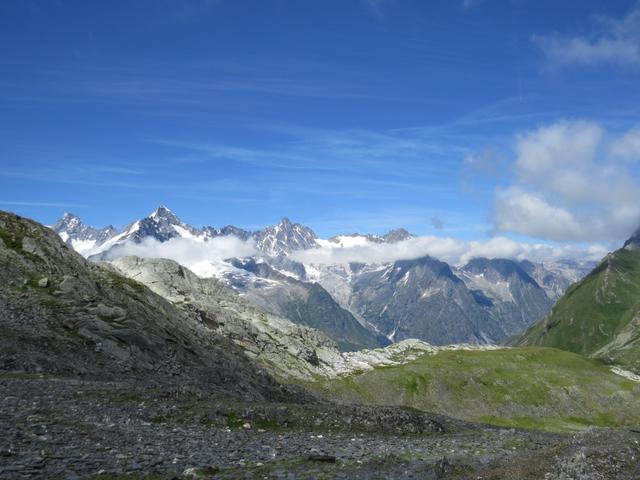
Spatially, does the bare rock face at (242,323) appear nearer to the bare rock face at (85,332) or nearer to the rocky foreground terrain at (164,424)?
the bare rock face at (85,332)

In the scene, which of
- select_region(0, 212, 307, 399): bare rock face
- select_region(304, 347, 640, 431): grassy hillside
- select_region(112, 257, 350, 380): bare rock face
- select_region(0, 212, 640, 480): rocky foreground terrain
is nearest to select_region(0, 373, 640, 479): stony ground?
select_region(0, 212, 640, 480): rocky foreground terrain

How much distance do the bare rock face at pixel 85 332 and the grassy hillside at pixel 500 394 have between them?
73099mm

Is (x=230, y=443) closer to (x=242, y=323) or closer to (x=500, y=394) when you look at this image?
(x=242, y=323)

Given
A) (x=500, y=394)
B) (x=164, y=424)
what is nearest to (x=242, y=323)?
(x=500, y=394)

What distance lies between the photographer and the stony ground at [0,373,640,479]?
1917cm

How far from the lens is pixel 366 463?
23.5 meters

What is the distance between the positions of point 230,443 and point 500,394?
564ft

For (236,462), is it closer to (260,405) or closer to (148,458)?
(148,458)

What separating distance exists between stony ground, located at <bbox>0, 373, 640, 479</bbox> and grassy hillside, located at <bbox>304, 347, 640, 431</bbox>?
392 feet

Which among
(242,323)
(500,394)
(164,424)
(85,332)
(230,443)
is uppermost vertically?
(242,323)

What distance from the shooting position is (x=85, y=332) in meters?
56.0

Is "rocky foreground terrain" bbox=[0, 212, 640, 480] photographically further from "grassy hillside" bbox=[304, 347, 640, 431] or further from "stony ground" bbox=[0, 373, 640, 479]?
"grassy hillside" bbox=[304, 347, 640, 431]

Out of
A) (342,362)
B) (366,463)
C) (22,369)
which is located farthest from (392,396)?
(366,463)

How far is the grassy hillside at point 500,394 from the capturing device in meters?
161
